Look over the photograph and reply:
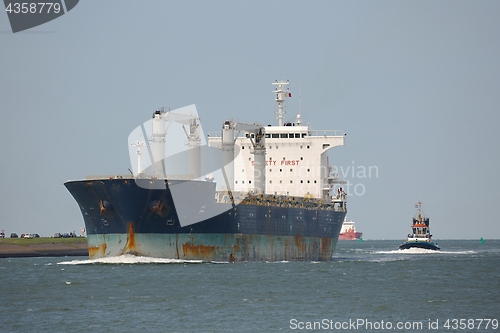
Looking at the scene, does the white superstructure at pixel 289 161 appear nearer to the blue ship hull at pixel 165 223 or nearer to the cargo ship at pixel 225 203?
the cargo ship at pixel 225 203

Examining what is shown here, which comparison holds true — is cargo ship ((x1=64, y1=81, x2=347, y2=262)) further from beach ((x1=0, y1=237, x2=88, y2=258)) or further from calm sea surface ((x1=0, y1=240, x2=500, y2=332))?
beach ((x1=0, y1=237, x2=88, y2=258))

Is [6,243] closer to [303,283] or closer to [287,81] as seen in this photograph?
[287,81]

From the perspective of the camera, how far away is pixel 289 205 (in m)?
50.7

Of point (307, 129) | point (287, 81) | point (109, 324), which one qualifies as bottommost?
point (109, 324)

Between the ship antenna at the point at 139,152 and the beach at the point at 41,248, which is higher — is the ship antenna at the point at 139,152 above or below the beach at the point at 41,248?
above

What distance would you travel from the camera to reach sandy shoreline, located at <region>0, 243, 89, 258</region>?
6938 centimetres

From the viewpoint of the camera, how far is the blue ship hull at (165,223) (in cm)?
4097

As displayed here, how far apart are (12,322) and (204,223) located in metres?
19.0

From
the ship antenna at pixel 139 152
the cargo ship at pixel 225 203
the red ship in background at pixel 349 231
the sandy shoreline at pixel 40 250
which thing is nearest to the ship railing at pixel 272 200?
the cargo ship at pixel 225 203

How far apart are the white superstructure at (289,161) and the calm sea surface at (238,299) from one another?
13.3 m

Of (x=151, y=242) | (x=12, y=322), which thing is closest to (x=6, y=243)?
(x=151, y=242)

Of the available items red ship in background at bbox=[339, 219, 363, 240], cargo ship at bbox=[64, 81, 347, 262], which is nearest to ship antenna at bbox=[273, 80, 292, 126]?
cargo ship at bbox=[64, 81, 347, 262]

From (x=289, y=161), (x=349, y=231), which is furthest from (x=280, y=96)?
(x=349, y=231)

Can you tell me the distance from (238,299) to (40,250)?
4620cm
